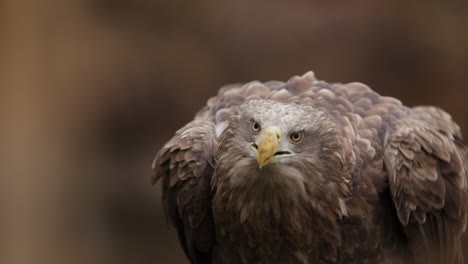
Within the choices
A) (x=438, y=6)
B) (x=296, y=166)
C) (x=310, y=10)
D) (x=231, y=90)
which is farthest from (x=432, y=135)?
(x=310, y=10)

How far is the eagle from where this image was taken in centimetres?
391

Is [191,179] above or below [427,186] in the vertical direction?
above

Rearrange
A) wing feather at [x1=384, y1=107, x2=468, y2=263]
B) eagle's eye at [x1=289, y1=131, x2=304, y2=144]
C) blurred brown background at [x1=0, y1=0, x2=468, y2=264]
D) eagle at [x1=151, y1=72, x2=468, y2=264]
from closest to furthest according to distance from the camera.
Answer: eagle's eye at [x1=289, y1=131, x2=304, y2=144], eagle at [x1=151, y1=72, x2=468, y2=264], wing feather at [x1=384, y1=107, x2=468, y2=263], blurred brown background at [x1=0, y1=0, x2=468, y2=264]

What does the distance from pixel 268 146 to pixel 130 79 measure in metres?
3.83

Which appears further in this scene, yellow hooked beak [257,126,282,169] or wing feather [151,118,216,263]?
wing feather [151,118,216,263]

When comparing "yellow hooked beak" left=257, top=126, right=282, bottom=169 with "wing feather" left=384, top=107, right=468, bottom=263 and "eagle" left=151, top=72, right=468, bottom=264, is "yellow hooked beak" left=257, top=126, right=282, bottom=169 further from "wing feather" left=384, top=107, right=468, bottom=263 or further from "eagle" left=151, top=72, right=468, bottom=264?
"wing feather" left=384, top=107, right=468, bottom=263

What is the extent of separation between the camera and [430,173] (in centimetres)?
414

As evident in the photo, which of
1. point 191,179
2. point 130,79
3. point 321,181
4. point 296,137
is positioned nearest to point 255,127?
point 296,137

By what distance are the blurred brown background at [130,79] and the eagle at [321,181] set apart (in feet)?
7.27

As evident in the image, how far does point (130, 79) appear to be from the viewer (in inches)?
282

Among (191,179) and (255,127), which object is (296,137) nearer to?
(255,127)

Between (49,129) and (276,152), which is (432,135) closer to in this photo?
(276,152)

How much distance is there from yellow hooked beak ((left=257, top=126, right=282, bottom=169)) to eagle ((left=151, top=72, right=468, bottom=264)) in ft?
0.05

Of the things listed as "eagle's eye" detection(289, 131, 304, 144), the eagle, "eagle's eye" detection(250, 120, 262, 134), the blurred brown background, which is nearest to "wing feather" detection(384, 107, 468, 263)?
the eagle
